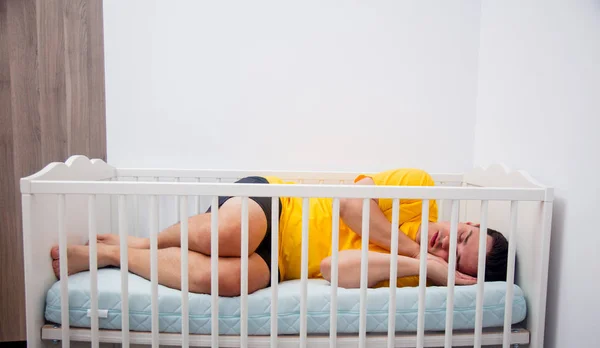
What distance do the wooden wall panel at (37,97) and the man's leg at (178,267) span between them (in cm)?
70

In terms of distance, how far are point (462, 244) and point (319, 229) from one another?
1.77 feet

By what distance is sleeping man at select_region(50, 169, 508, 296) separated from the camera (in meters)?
1.36

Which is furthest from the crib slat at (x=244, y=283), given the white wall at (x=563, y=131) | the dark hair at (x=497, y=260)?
the white wall at (x=563, y=131)

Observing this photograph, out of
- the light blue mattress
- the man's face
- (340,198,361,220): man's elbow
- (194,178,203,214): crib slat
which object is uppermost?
(340,198,361,220): man's elbow

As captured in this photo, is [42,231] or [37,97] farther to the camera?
[37,97]

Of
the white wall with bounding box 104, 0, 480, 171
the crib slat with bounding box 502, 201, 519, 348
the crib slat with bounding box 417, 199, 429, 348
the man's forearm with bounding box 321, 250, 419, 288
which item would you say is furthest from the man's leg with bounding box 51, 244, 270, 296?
the crib slat with bounding box 502, 201, 519, 348

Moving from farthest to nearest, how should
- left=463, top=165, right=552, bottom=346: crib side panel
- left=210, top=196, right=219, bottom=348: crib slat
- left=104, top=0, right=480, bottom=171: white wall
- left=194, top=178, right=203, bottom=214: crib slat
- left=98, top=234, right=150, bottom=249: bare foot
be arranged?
left=104, top=0, right=480, bottom=171: white wall < left=194, top=178, right=203, bottom=214: crib slat < left=98, top=234, right=150, bottom=249: bare foot < left=463, top=165, right=552, bottom=346: crib side panel < left=210, top=196, right=219, bottom=348: crib slat

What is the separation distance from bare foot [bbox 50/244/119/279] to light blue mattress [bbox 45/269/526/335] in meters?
0.08

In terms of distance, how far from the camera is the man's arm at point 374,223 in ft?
4.86

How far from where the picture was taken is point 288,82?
1.98 metres

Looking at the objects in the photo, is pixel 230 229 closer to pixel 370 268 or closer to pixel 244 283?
pixel 244 283

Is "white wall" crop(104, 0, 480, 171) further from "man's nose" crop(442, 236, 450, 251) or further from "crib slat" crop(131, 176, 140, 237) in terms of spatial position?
"man's nose" crop(442, 236, 450, 251)

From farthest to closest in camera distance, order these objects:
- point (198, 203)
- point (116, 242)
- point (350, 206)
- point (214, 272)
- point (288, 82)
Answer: point (288, 82)
point (198, 203)
point (116, 242)
point (350, 206)
point (214, 272)

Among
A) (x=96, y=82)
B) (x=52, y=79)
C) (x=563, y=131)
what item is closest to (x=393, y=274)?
(x=563, y=131)
